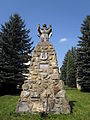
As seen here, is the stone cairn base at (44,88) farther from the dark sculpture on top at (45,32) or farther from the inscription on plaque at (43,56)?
the dark sculpture on top at (45,32)

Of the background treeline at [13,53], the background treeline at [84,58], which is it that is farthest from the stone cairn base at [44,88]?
the background treeline at [84,58]

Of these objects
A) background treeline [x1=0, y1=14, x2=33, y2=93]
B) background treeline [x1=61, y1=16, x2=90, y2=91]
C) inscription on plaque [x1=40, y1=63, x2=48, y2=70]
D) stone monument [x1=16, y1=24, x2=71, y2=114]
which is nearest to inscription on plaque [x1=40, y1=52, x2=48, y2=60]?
stone monument [x1=16, y1=24, x2=71, y2=114]

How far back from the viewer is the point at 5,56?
15.5 metres

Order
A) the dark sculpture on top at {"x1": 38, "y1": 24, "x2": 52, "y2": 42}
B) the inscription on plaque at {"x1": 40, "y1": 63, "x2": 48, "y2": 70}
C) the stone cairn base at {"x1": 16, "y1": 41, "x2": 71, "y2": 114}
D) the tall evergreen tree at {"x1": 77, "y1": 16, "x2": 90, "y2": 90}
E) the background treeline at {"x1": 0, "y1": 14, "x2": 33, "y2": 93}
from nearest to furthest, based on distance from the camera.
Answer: the stone cairn base at {"x1": 16, "y1": 41, "x2": 71, "y2": 114}, the inscription on plaque at {"x1": 40, "y1": 63, "x2": 48, "y2": 70}, the dark sculpture on top at {"x1": 38, "y1": 24, "x2": 52, "y2": 42}, the background treeline at {"x1": 0, "y1": 14, "x2": 33, "y2": 93}, the tall evergreen tree at {"x1": 77, "y1": 16, "x2": 90, "y2": 90}

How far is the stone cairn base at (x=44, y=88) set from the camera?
22.9ft

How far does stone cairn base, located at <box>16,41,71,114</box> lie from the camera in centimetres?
698

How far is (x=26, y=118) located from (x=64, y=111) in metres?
1.84

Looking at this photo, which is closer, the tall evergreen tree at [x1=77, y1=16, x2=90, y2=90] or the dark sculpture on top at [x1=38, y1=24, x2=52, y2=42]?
the dark sculpture on top at [x1=38, y1=24, x2=52, y2=42]

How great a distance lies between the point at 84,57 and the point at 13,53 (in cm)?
826

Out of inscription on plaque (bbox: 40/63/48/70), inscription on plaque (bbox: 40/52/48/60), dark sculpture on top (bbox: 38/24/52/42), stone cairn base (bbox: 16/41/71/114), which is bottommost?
stone cairn base (bbox: 16/41/71/114)

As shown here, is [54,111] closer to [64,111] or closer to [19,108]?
[64,111]

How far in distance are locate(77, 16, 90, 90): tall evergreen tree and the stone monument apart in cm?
958

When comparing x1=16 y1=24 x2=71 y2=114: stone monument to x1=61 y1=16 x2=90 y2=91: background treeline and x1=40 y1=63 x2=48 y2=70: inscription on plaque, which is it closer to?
x1=40 y1=63 x2=48 y2=70: inscription on plaque

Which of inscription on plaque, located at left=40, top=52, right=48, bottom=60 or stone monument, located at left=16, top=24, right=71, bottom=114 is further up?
inscription on plaque, located at left=40, top=52, right=48, bottom=60
